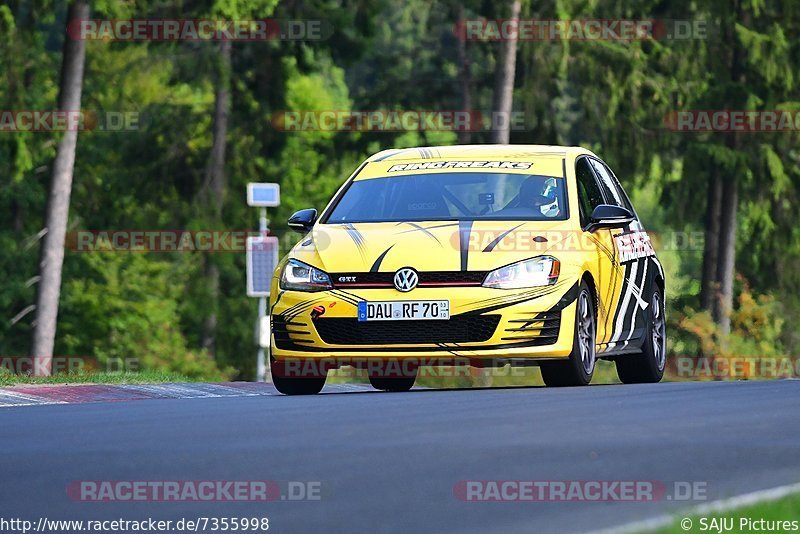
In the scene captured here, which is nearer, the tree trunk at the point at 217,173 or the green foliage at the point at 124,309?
the tree trunk at the point at 217,173

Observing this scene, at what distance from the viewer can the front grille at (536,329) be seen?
14242 millimetres

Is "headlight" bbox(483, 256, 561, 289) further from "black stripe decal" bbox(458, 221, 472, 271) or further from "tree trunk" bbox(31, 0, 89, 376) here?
"tree trunk" bbox(31, 0, 89, 376)

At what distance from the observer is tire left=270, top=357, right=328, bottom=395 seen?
14.8m

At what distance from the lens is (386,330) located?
1423cm

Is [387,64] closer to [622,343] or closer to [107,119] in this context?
[107,119]

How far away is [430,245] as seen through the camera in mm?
14320

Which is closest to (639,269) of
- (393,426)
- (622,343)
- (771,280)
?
(622,343)

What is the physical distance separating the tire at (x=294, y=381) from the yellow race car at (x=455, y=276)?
0.01 metres

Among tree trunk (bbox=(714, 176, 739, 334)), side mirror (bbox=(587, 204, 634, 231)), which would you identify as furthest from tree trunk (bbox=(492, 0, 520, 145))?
side mirror (bbox=(587, 204, 634, 231))

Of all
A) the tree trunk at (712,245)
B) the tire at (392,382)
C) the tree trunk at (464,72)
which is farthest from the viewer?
the tree trunk at (464,72)

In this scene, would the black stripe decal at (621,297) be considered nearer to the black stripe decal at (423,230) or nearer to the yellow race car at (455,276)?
the yellow race car at (455,276)

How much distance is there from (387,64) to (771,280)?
36.5ft

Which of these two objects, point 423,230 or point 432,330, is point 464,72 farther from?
point 432,330

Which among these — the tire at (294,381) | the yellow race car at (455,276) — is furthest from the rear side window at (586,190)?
the tire at (294,381)
